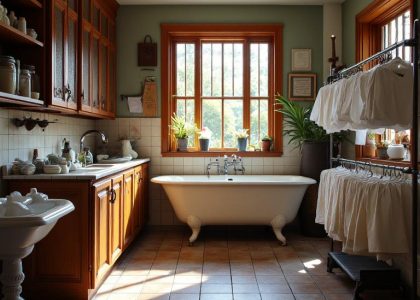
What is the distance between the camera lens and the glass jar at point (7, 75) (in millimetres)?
2129

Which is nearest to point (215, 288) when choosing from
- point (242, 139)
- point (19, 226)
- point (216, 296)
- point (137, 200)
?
point (216, 296)

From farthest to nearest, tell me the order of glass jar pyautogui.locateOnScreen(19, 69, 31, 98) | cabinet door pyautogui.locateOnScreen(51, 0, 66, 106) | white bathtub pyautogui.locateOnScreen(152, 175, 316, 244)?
white bathtub pyautogui.locateOnScreen(152, 175, 316, 244)
cabinet door pyautogui.locateOnScreen(51, 0, 66, 106)
glass jar pyautogui.locateOnScreen(19, 69, 31, 98)

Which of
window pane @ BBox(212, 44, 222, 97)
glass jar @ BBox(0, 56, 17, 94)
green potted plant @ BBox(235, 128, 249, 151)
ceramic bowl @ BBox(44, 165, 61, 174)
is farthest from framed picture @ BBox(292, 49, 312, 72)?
glass jar @ BBox(0, 56, 17, 94)

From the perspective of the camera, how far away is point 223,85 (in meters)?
4.76

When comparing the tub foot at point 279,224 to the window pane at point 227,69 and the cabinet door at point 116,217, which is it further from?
the window pane at point 227,69

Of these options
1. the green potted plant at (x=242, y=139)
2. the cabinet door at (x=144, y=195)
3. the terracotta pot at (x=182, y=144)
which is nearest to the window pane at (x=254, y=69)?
the green potted plant at (x=242, y=139)

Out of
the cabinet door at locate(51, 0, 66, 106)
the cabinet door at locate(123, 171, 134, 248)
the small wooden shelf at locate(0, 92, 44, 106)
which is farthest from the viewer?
the cabinet door at locate(123, 171, 134, 248)

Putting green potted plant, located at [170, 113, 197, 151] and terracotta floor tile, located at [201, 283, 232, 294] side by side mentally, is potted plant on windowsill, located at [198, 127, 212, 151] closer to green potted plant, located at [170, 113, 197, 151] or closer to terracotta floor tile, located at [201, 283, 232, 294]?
green potted plant, located at [170, 113, 197, 151]

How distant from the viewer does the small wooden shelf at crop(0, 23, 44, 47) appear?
2129mm

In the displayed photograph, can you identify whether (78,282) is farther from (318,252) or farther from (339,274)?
(318,252)

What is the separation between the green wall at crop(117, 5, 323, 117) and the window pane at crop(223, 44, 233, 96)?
1.13 ft

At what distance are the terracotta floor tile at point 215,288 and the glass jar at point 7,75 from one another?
72.9 inches

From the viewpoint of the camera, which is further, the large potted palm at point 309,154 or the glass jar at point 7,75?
the large potted palm at point 309,154

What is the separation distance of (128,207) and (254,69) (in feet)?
7.61
